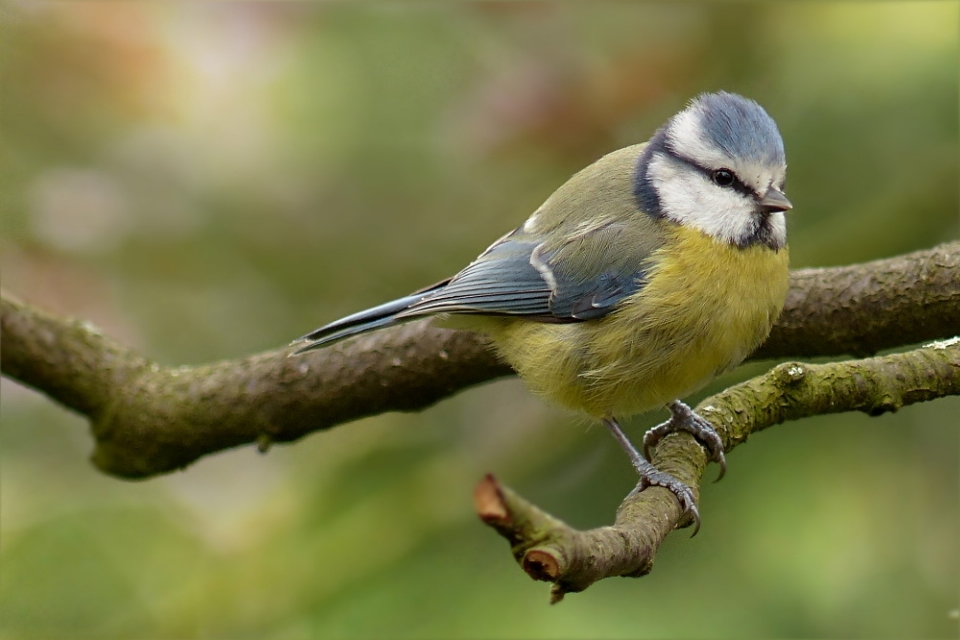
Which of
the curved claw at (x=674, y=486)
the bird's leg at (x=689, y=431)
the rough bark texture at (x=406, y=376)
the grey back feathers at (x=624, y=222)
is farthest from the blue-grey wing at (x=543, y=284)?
the curved claw at (x=674, y=486)

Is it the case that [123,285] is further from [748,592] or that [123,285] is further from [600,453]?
[748,592]

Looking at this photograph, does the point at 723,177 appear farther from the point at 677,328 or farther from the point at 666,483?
the point at 666,483

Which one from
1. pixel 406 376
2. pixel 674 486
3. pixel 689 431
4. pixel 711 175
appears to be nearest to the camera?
pixel 674 486

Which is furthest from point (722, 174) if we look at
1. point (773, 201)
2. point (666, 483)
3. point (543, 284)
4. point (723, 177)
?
point (666, 483)

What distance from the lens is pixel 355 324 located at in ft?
5.81

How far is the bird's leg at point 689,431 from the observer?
1.57 metres

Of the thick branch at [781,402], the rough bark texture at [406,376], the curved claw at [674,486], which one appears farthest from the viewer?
the rough bark texture at [406,376]

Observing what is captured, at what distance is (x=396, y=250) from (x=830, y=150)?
112 centimetres

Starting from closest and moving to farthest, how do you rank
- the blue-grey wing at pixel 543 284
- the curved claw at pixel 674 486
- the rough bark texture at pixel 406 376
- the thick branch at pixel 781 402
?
1. the thick branch at pixel 781 402
2. the curved claw at pixel 674 486
3. the rough bark texture at pixel 406 376
4. the blue-grey wing at pixel 543 284

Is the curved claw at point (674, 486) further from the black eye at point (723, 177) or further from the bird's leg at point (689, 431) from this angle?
the black eye at point (723, 177)

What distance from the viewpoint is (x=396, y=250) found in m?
2.61

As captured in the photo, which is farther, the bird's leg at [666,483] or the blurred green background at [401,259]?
the blurred green background at [401,259]

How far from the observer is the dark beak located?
1641mm

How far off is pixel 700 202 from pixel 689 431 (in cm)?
→ 42
